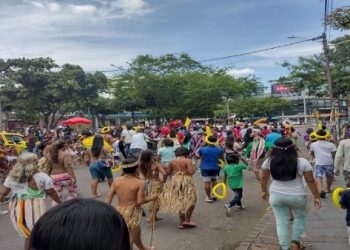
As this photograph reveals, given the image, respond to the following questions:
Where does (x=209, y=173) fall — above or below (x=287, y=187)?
below

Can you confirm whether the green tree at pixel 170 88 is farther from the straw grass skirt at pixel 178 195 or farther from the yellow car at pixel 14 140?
the straw grass skirt at pixel 178 195

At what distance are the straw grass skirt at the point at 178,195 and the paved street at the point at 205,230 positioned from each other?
39cm

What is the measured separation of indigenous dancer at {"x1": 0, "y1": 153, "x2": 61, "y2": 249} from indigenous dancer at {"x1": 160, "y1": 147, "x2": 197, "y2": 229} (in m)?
2.35

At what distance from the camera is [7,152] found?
15.0m

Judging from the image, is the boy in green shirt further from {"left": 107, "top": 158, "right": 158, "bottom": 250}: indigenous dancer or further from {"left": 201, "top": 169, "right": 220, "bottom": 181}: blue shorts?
{"left": 107, "top": 158, "right": 158, "bottom": 250}: indigenous dancer

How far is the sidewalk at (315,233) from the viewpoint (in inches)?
239

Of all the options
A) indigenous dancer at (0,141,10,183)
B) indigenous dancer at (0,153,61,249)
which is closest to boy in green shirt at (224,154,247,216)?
indigenous dancer at (0,153,61,249)

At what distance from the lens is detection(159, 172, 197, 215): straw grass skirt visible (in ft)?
24.5

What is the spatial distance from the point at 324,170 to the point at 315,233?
3.37m

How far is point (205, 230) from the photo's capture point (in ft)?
24.7

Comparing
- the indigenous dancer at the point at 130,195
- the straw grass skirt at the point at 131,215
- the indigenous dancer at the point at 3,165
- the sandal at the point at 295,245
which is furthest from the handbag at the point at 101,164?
the sandal at the point at 295,245

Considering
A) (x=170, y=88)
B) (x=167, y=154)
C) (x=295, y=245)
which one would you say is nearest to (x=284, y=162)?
(x=295, y=245)

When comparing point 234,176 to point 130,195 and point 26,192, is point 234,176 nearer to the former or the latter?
point 130,195

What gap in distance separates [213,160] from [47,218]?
28.1 ft
